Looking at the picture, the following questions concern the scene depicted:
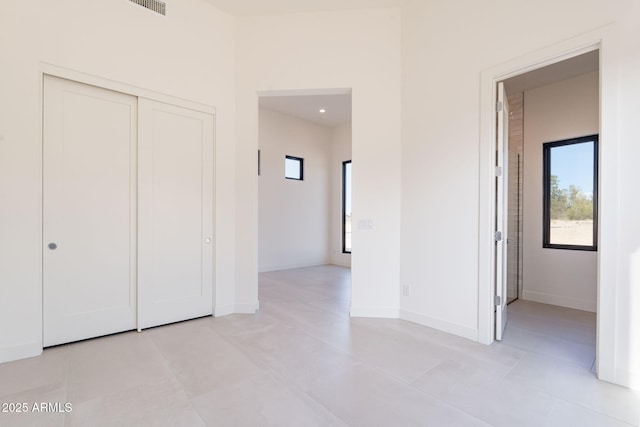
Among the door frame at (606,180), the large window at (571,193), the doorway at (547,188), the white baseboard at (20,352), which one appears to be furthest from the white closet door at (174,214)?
the large window at (571,193)

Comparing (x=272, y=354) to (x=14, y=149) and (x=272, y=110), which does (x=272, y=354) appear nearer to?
(x=14, y=149)

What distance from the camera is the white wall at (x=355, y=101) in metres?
3.56

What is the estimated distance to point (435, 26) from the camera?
10.6 feet

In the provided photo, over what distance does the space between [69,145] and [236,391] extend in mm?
2572

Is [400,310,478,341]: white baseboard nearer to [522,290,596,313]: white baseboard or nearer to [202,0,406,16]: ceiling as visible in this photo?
[522,290,596,313]: white baseboard

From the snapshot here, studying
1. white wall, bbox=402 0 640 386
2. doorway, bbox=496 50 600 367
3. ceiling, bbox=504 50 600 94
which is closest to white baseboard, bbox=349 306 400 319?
white wall, bbox=402 0 640 386

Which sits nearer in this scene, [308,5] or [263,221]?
[308,5]

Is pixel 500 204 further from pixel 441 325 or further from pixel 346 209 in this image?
pixel 346 209

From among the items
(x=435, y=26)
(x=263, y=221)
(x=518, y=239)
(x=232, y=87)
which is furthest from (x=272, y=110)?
(x=518, y=239)

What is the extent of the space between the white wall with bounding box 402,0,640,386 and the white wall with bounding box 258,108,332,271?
3.64 meters

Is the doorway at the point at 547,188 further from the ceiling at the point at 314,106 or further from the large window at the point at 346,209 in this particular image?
the large window at the point at 346,209

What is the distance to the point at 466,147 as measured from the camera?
299cm

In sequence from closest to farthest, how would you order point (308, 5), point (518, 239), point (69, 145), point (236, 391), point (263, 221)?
→ point (236, 391), point (69, 145), point (308, 5), point (518, 239), point (263, 221)

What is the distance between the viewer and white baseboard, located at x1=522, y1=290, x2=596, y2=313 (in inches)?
152
